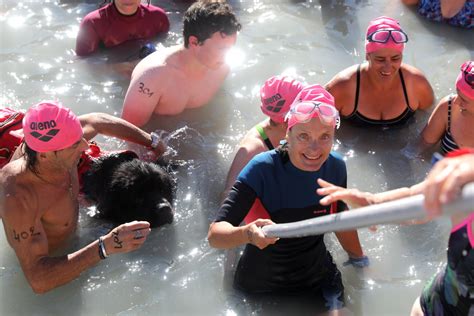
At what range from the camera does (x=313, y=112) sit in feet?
10.8

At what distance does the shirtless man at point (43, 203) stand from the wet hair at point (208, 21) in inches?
62.1

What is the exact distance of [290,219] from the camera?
349 cm

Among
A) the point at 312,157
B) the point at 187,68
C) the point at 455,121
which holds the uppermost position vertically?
the point at 312,157

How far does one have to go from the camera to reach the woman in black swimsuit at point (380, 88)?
5.21 meters

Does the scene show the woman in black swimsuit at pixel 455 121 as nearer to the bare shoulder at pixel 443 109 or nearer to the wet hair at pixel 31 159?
the bare shoulder at pixel 443 109

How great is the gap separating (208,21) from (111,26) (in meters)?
1.86

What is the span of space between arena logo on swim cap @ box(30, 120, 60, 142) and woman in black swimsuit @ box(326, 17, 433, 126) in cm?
253

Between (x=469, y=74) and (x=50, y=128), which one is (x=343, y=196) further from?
(x=469, y=74)

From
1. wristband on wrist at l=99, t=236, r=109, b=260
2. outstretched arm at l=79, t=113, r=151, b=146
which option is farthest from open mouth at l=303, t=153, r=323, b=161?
outstretched arm at l=79, t=113, r=151, b=146

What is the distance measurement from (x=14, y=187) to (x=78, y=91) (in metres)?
2.66

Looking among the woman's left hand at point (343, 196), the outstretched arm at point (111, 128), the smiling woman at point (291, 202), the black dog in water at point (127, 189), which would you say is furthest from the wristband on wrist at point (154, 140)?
the woman's left hand at point (343, 196)

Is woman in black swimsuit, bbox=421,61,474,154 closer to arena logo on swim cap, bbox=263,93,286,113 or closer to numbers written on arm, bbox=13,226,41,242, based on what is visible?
arena logo on swim cap, bbox=263,93,286,113

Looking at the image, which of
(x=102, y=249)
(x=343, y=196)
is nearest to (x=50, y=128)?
(x=102, y=249)

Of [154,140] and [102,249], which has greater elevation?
[102,249]
